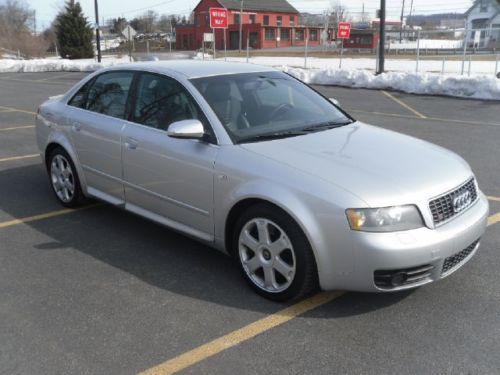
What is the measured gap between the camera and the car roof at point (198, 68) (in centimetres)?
451

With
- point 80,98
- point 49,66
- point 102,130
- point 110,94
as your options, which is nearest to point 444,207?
point 102,130

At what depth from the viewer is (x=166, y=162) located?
4242mm

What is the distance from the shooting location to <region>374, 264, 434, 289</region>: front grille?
10.6 ft

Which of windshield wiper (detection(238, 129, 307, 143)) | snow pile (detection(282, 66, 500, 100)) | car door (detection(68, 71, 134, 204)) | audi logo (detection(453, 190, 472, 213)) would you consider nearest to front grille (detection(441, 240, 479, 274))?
audi logo (detection(453, 190, 472, 213))

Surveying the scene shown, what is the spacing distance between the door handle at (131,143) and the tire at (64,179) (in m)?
1.15

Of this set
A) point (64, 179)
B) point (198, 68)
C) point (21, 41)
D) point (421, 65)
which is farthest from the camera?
point (21, 41)

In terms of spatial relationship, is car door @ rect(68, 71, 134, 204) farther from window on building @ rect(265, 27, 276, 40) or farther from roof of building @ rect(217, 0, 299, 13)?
roof of building @ rect(217, 0, 299, 13)

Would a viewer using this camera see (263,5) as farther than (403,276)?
Yes

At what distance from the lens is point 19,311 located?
11.8 feet

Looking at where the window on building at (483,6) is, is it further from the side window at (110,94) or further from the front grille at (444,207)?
the front grille at (444,207)

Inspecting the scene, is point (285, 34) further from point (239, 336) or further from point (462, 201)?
point (239, 336)

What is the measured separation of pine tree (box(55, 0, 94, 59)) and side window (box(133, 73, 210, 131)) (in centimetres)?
4668

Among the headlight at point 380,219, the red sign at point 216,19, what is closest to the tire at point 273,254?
the headlight at point 380,219

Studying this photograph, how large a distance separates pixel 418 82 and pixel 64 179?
13.9 m
